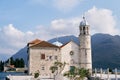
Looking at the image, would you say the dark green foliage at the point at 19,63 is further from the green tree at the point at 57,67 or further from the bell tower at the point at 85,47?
the green tree at the point at 57,67

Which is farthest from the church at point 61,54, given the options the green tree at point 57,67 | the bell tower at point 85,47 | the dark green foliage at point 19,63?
the dark green foliage at point 19,63

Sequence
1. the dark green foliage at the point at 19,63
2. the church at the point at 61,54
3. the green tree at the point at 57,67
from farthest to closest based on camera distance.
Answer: the dark green foliage at the point at 19,63 < the church at the point at 61,54 < the green tree at the point at 57,67

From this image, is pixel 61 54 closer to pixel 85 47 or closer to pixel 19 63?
pixel 85 47

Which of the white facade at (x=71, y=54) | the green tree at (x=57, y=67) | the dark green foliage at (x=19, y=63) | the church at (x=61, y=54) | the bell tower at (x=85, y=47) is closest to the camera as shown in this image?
the green tree at (x=57, y=67)

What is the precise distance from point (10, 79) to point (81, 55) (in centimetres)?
1729

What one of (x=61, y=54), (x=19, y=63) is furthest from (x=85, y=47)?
(x=19, y=63)

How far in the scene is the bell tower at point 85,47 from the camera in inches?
2311

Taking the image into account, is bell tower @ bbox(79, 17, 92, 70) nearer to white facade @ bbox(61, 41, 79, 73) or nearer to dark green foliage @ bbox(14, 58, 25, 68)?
white facade @ bbox(61, 41, 79, 73)

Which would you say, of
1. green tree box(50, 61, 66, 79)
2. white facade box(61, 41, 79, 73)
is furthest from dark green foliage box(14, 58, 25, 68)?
green tree box(50, 61, 66, 79)

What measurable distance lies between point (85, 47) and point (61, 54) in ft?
15.3

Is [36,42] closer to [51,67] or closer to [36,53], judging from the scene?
[36,53]

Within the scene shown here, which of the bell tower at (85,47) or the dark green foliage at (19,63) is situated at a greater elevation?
the bell tower at (85,47)

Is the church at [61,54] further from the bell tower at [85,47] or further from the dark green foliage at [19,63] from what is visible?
the dark green foliage at [19,63]

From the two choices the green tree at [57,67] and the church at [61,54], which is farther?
the church at [61,54]
